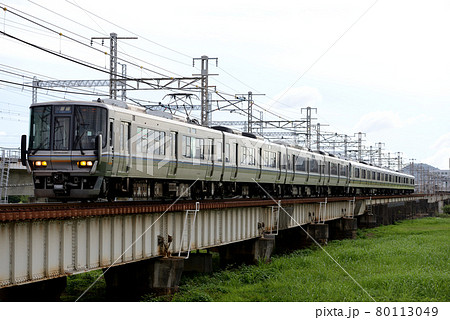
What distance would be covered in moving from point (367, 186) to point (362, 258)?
30246 millimetres

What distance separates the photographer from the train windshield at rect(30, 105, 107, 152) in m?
17.1

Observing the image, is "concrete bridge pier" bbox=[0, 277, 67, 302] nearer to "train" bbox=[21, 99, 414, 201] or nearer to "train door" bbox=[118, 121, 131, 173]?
"train" bbox=[21, 99, 414, 201]

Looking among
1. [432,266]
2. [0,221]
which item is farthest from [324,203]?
[0,221]

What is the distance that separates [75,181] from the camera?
16797 mm

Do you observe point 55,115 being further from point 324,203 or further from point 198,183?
point 324,203

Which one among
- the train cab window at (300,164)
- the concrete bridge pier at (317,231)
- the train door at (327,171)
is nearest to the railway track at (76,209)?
the concrete bridge pier at (317,231)

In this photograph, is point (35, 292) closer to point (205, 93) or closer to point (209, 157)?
point (209, 157)

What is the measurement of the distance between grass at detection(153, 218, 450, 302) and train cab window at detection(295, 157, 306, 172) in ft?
21.3

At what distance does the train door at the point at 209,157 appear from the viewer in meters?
23.8

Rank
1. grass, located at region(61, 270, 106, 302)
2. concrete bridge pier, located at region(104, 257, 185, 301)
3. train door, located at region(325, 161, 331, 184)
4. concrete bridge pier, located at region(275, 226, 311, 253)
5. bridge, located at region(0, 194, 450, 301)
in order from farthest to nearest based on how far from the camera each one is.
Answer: train door, located at region(325, 161, 331, 184), concrete bridge pier, located at region(275, 226, 311, 253), grass, located at region(61, 270, 106, 302), concrete bridge pier, located at region(104, 257, 185, 301), bridge, located at region(0, 194, 450, 301)

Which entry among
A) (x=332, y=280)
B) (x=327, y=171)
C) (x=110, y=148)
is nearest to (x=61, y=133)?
(x=110, y=148)

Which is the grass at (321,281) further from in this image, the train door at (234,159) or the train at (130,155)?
the train door at (234,159)

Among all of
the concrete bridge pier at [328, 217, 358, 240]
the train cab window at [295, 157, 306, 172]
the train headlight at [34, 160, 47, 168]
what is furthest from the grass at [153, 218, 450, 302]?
the concrete bridge pier at [328, 217, 358, 240]

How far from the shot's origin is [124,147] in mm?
18031
